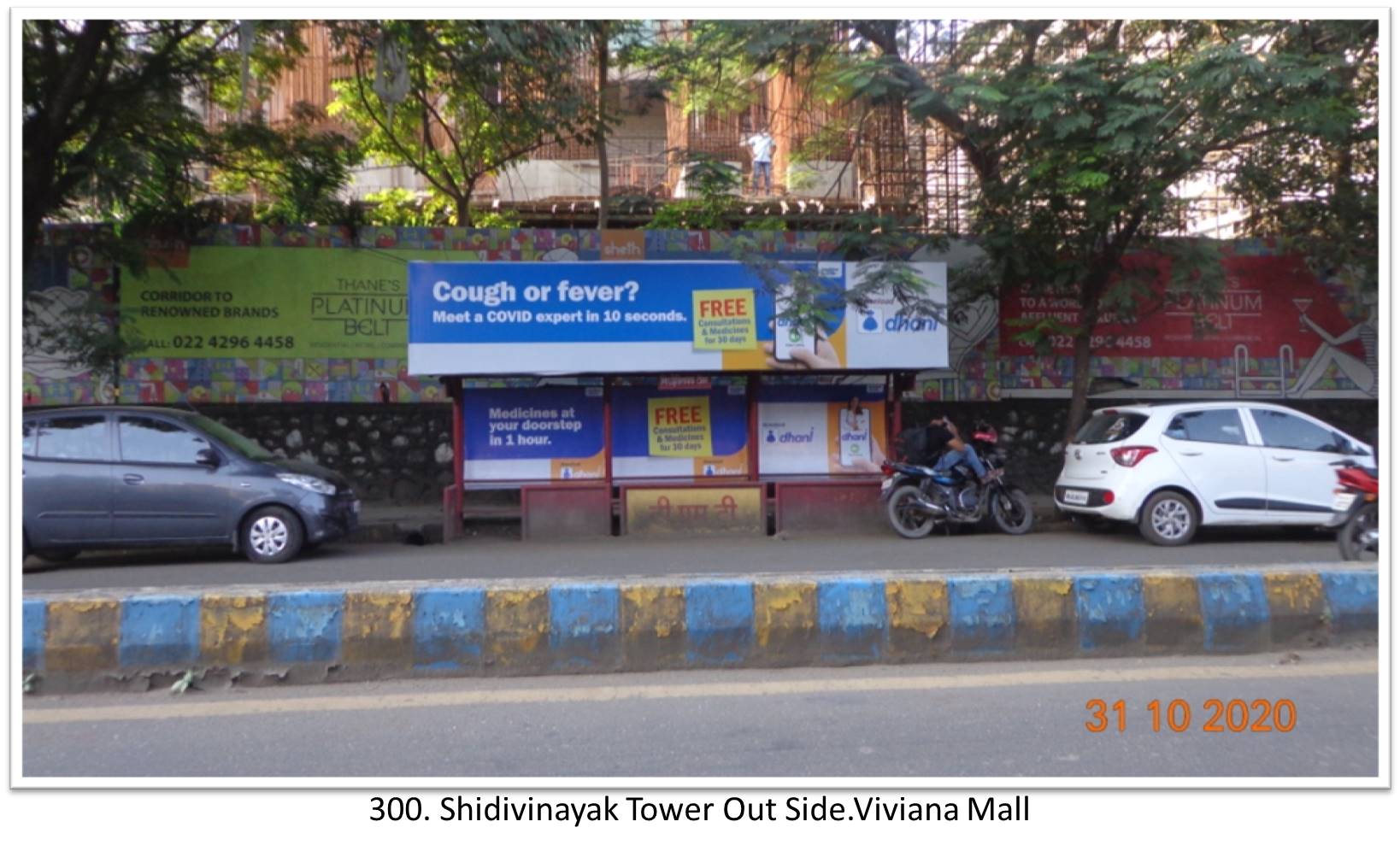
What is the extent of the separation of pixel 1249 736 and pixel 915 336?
7.24 m

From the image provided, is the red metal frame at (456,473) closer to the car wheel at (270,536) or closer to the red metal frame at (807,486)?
the car wheel at (270,536)

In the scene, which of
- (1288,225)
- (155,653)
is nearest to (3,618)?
(155,653)

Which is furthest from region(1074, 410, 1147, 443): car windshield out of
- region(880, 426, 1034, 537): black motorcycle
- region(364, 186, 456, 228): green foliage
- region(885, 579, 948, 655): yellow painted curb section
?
region(364, 186, 456, 228): green foliage

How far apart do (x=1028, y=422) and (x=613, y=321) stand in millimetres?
6347

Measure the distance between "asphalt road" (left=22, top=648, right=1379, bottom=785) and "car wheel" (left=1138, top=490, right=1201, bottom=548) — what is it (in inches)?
175

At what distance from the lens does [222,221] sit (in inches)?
538

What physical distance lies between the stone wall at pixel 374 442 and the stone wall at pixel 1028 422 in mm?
6227

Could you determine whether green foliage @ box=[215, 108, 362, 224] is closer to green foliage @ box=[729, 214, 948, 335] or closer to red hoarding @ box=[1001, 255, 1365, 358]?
green foliage @ box=[729, 214, 948, 335]

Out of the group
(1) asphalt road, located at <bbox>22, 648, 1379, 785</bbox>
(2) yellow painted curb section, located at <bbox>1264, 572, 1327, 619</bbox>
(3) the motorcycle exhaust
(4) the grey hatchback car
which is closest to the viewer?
(1) asphalt road, located at <bbox>22, 648, 1379, 785</bbox>

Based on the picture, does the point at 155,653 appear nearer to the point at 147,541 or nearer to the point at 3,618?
the point at 3,618

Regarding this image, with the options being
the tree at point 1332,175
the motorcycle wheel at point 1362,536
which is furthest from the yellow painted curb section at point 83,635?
the tree at point 1332,175

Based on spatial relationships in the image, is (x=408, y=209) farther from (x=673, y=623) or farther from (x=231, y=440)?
(x=673, y=623)

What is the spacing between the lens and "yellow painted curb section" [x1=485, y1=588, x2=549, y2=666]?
5734 mm

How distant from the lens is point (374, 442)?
45.4 feet
